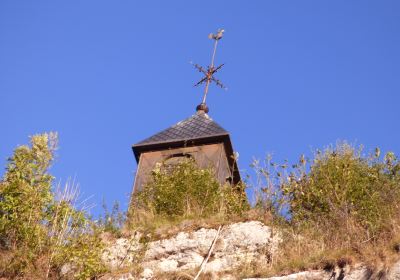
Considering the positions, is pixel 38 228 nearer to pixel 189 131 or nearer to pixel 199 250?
pixel 199 250

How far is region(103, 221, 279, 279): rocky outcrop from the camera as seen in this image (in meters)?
9.77

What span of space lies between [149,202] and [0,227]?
2.97m

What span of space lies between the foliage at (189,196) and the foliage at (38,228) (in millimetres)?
1680

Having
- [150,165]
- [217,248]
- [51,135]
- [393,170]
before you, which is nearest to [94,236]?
[217,248]

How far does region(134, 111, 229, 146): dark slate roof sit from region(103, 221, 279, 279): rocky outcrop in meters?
5.11

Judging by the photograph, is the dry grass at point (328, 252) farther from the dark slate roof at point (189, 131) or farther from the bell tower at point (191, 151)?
the dark slate roof at point (189, 131)

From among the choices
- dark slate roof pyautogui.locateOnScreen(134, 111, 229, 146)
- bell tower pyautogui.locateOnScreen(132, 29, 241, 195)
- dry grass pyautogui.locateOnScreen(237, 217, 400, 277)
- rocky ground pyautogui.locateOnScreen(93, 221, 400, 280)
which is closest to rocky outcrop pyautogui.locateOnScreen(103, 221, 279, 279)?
rocky ground pyautogui.locateOnScreen(93, 221, 400, 280)

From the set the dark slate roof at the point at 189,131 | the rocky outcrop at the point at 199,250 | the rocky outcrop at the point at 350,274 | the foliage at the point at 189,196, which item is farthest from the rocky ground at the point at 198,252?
the dark slate roof at the point at 189,131

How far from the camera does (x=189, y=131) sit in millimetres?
16000

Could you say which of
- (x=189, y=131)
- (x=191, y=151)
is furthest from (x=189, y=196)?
(x=189, y=131)

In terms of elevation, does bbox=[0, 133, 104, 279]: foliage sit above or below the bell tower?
below

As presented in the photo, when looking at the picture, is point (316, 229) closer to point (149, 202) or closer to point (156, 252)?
point (156, 252)

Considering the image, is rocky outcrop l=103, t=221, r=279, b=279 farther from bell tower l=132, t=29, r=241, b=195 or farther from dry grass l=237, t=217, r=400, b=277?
bell tower l=132, t=29, r=241, b=195

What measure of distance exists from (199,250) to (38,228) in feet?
8.42
